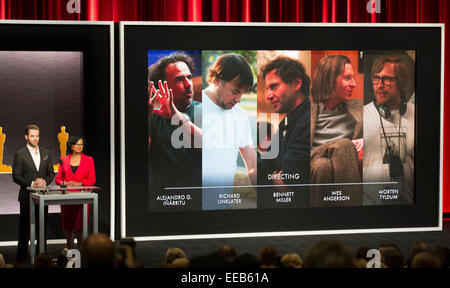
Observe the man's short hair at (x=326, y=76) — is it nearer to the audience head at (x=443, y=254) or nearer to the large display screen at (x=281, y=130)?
the large display screen at (x=281, y=130)

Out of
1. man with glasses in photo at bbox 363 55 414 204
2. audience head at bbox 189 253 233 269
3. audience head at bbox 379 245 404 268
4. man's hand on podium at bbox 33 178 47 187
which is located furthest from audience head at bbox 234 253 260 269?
man with glasses in photo at bbox 363 55 414 204

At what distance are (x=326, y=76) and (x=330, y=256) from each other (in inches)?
240

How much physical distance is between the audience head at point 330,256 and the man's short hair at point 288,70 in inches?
231

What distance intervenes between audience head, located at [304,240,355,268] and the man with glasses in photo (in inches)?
240

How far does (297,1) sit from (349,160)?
305 centimetres

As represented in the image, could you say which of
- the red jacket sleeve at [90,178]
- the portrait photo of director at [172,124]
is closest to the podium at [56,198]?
the red jacket sleeve at [90,178]

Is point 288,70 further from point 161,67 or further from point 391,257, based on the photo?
point 391,257

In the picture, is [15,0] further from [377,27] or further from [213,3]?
[377,27]

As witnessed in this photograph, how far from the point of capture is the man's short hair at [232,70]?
7.84 meters

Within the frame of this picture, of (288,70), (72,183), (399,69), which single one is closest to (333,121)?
(288,70)

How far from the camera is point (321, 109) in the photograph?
8039 millimetres

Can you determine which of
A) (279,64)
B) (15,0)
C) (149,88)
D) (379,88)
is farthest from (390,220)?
(15,0)

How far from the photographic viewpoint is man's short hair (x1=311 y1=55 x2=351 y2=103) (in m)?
8.02
